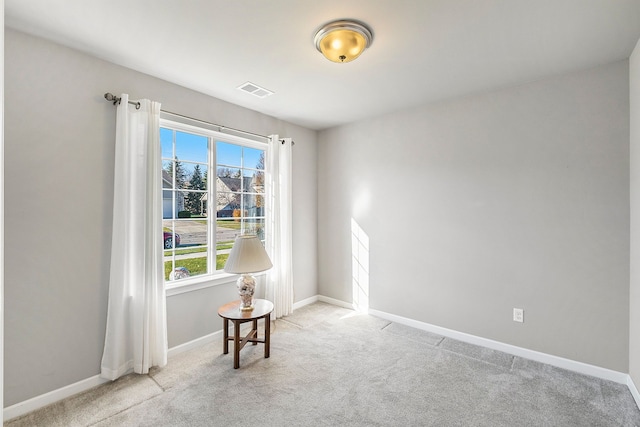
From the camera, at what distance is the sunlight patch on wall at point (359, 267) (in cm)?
409

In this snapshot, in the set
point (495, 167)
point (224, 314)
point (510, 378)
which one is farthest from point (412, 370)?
point (495, 167)

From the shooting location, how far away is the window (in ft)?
9.99

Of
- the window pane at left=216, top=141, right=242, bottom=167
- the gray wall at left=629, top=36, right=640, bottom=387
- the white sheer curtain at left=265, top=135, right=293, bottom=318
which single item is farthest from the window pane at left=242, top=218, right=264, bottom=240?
the gray wall at left=629, top=36, right=640, bottom=387

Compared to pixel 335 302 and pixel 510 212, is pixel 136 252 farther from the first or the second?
pixel 510 212

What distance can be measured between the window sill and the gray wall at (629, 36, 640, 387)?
3.46 metres

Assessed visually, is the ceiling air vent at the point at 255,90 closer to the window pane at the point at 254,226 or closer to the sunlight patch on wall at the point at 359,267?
the window pane at the point at 254,226

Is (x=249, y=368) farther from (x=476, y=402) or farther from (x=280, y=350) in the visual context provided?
(x=476, y=402)

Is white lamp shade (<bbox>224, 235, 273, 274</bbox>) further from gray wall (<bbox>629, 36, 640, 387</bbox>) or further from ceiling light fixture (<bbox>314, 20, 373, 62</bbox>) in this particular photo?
gray wall (<bbox>629, 36, 640, 387</bbox>)

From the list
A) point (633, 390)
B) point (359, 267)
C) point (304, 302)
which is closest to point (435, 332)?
point (359, 267)

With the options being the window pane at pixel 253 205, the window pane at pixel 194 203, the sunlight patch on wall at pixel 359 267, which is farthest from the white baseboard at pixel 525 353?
the window pane at pixel 194 203

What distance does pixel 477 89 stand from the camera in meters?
3.08

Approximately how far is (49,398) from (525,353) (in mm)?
3875

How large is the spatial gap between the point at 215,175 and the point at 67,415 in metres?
2.24

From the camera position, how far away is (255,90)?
312cm
